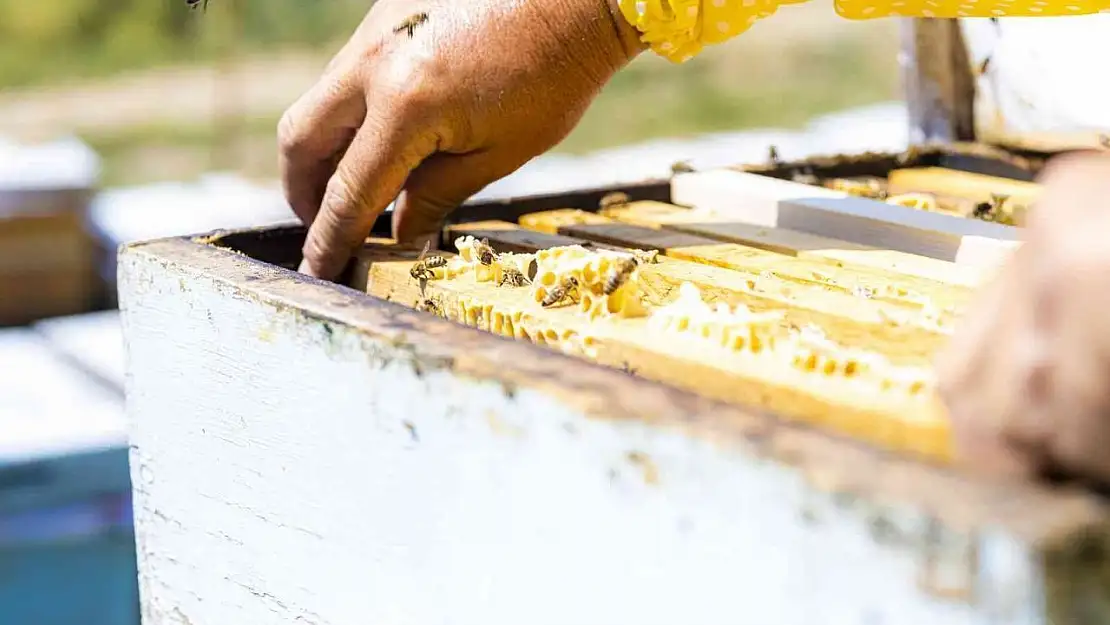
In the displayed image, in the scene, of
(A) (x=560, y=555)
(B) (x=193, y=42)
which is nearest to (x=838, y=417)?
(A) (x=560, y=555)

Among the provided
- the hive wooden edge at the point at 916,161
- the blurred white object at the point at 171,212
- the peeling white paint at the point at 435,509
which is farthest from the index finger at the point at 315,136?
the blurred white object at the point at 171,212

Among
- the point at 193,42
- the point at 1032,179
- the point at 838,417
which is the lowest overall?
the point at 838,417

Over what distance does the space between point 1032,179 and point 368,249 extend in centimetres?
104

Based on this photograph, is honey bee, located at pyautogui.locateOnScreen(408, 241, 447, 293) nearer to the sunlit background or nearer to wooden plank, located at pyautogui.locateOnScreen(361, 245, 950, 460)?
wooden plank, located at pyautogui.locateOnScreen(361, 245, 950, 460)

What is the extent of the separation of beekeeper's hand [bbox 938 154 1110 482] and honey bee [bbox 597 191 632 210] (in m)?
0.93

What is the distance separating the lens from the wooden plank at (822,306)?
937 mm

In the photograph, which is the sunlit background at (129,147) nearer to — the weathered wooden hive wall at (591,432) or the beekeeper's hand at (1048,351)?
the weathered wooden hive wall at (591,432)

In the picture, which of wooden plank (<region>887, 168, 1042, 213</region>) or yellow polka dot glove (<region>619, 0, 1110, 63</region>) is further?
wooden plank (<region>887, 168, 1042, 213</region>)

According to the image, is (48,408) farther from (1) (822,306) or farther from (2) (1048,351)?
(2) (1048,351)

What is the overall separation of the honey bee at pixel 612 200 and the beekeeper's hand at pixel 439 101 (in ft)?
0.73

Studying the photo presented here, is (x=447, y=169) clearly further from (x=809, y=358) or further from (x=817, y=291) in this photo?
(x=809, y=358)

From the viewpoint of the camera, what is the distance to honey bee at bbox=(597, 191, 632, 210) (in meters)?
1.59


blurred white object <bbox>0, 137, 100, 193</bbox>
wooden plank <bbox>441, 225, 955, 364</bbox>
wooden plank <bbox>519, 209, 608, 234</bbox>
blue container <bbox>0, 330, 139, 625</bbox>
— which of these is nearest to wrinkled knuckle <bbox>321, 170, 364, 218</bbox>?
wooden plank <bbox>519, 209, 608, 234</bbox>

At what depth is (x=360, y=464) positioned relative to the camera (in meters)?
0.98
